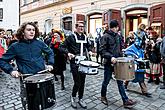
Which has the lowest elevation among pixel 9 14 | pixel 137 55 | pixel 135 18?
pixel 137 55

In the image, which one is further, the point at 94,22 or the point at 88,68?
the point at 94,22

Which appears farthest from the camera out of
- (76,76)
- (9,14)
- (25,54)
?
(9,14)

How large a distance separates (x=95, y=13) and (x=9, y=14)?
26.8m

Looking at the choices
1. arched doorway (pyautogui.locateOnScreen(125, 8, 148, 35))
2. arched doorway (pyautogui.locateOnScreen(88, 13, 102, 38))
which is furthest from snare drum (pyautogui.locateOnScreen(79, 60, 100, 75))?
arched doorway (pyautogui.locateOnScreen(88, 13, 102, 38))

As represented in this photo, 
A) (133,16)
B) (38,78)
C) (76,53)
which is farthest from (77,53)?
(133,16)

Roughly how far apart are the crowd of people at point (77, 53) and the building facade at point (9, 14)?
3157 cm

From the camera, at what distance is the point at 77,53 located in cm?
509

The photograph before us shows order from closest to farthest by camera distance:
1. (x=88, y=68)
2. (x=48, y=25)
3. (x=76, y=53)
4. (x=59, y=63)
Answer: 1. (x=88, y=68)
2. (x=76, y=53)
3. (x=59, y=63)
4. (x=48, y=25)

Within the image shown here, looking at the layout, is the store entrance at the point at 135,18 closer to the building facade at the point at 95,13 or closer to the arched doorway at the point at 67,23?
the building facade at the point at 95,13

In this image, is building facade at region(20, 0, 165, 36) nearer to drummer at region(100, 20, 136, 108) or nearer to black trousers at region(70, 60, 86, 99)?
drummer at region(100, 20, 136, 108)

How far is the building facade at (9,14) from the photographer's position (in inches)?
1511

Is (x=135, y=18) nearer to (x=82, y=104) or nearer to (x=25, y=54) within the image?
(x=82, y=104)

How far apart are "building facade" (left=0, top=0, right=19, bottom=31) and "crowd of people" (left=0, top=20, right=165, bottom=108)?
3157 cm

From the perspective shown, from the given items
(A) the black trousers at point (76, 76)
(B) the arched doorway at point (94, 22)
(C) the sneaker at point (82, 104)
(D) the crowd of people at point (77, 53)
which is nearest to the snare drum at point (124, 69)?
(D) the crowd of people at point (77, 53)
